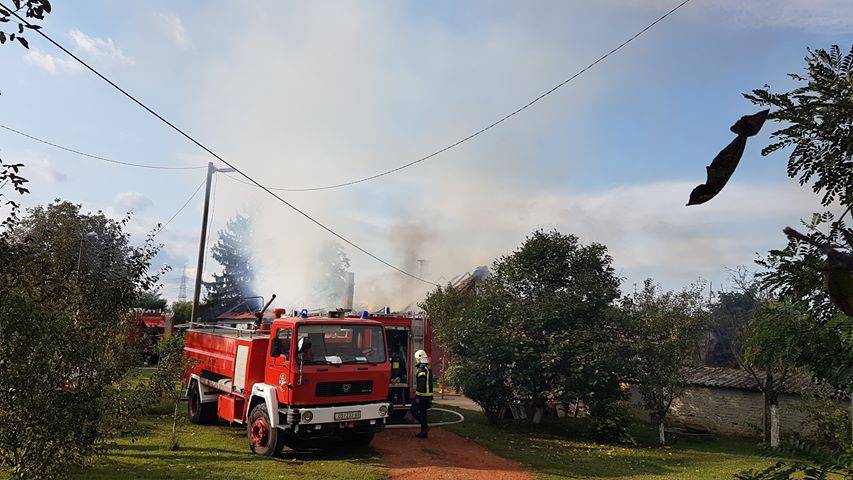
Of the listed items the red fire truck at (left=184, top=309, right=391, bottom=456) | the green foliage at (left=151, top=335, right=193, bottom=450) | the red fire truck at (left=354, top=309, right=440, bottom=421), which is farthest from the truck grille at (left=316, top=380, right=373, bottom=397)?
the red fire truck at (left=354, top=309, right=440, bottom=421)

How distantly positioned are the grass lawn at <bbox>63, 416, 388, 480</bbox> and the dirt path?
0.45 m

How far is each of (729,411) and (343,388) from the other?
16.5 m

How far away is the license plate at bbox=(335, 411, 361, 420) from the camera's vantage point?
35.2 ft

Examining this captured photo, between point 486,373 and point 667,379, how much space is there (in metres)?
5.13

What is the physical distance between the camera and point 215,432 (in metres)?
13.3

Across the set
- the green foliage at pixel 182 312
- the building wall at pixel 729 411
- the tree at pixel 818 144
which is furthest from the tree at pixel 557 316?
the green foliage at pixel 182 312

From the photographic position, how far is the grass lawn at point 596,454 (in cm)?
1126

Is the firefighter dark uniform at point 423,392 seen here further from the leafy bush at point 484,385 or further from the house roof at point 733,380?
the house roof at point 733,380

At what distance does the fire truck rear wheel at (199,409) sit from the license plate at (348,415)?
537cm

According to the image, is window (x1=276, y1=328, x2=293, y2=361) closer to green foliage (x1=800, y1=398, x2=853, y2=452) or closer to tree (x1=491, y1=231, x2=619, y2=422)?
tree (x1=491, y1=231, x2=619, y2=422)

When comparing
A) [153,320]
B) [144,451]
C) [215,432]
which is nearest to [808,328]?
[144,451]

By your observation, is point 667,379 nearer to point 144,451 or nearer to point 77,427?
point 144,451

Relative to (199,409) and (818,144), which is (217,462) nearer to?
(199,409)

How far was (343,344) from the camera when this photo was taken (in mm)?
11570
